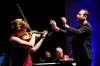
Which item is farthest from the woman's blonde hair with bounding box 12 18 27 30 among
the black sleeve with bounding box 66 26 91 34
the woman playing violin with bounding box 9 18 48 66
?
the black sleeve with bounding box 66 26 91 34

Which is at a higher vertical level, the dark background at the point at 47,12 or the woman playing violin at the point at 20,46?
the dark background at the point at 47,12

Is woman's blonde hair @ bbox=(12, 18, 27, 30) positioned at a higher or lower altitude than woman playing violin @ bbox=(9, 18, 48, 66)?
higher

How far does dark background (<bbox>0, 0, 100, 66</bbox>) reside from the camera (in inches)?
299

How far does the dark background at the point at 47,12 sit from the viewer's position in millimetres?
7590

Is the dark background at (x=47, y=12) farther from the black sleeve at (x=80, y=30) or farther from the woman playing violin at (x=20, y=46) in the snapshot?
the woman playing violin at (x=20, y=46)

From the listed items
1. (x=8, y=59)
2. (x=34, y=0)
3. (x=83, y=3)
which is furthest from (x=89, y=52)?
(x=34, y=0)

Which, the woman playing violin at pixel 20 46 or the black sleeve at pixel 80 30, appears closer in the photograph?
the woman playing violin at pixel 20 46

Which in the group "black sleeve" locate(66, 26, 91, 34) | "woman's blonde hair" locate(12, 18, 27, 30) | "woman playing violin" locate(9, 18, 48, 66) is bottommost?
"woman playing violin" locate(9, 18, 48, 66)

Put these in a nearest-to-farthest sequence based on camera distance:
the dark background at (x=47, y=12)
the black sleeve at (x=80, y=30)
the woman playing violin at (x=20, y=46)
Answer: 1. the woman playing violin at (x=20, y=46)
2. the black sleeve at (x=80, y=30)
3. the dark background at (x=47, y=12)

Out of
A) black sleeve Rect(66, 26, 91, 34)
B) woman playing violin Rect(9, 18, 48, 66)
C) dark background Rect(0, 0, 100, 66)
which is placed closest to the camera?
woman playing violin Rect(9, 18, 48, 66)

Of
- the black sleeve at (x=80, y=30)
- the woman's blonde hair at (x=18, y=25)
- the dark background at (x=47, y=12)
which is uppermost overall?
the dark background at (x=47, y=12)

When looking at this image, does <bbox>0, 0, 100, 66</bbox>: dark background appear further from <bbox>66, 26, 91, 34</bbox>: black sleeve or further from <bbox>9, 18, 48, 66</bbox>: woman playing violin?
<bbox>9, 18, 48, 66</bbox>: woman playing violin

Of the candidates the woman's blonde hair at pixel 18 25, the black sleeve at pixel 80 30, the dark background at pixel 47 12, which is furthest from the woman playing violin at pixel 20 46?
the dark background at pixel 47 12

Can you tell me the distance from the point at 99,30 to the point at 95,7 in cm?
59
